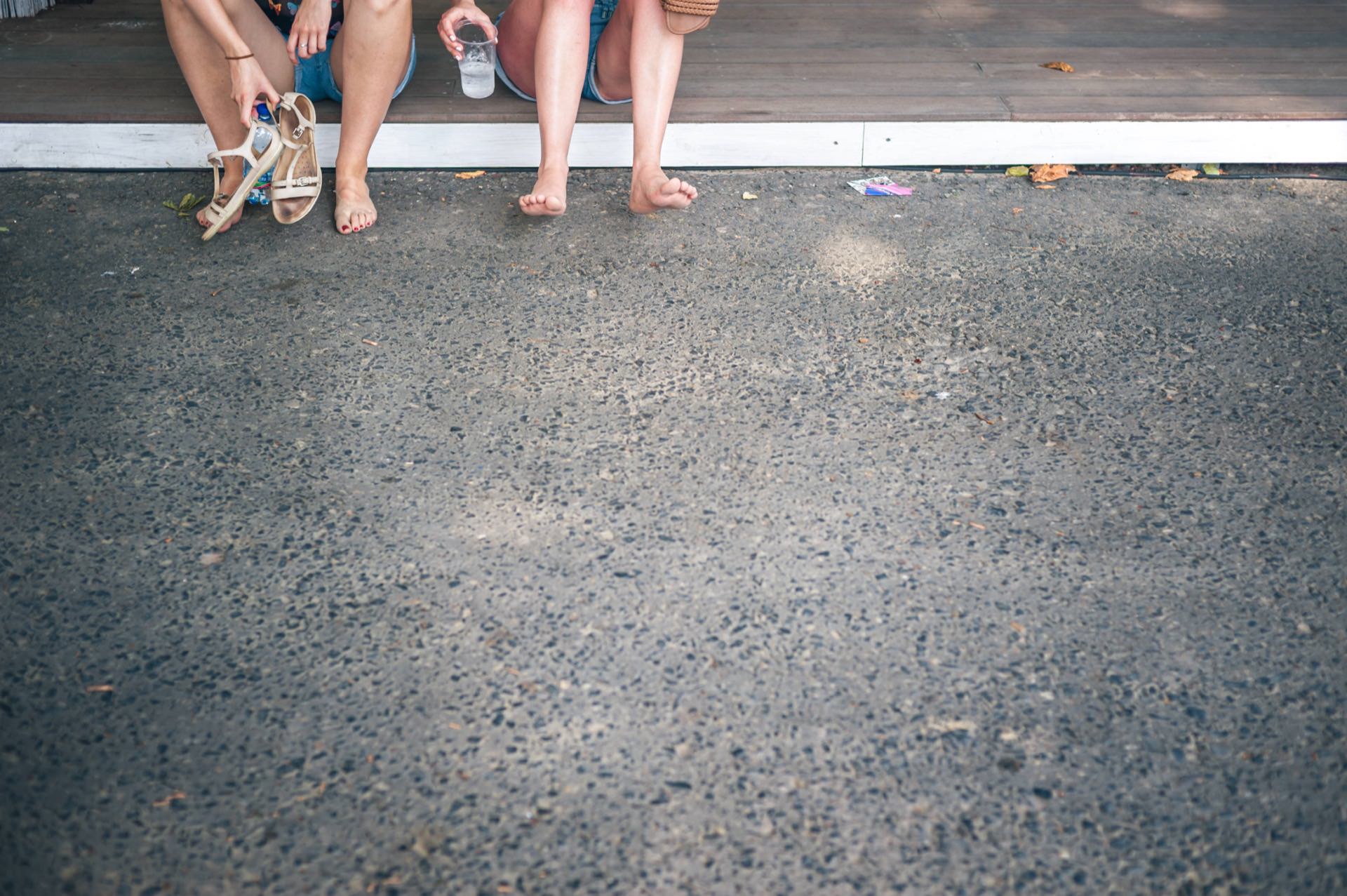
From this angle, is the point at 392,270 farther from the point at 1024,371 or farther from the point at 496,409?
the point at 1024,371

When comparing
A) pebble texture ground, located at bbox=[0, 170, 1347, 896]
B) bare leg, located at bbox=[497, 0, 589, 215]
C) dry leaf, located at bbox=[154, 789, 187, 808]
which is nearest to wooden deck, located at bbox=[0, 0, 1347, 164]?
bare leg, located at bbox=[497, 0, 589, 215]

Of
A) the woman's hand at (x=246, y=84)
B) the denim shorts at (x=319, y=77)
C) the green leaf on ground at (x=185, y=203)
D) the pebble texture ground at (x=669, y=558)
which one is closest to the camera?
the pebble texture ground at (x=669, y=558)

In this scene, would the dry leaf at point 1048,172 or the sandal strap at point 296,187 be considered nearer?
the sandal strap at point 296,187

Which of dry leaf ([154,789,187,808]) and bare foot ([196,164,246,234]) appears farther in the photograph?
bare foot ([196,164,246,234])

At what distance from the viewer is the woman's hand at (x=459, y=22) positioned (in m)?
2.70

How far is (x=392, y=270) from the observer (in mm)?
2652

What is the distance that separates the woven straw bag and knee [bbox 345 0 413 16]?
2.17ft

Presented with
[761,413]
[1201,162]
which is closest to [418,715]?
[761,413]

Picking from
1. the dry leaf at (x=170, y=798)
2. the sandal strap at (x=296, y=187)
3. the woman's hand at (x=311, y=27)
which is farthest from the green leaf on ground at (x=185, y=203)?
the dry leaf at (x=170, y=798)

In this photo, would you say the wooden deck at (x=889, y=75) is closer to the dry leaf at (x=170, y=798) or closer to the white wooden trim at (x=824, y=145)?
the white wooden trim at (x=824, y=145)

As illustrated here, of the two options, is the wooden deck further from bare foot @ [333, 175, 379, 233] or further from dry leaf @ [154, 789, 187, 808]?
dry leaf @ [154, 789, 187, 808]

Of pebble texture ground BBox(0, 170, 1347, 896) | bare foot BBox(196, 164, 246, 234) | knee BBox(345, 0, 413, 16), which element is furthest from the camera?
bare foot BBox(196, 164, 246, 234)

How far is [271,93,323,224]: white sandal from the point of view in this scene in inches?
106

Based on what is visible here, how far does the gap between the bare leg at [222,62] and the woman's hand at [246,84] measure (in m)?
0.14
